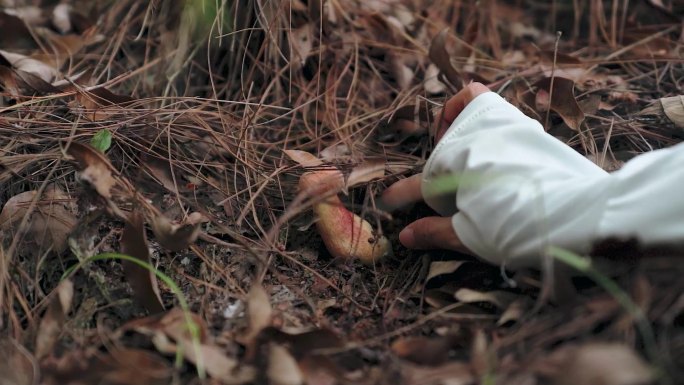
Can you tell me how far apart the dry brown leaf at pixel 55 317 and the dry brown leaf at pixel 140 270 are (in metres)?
0.10

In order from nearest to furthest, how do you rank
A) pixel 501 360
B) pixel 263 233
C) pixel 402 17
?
pixel 501 360 → pixel 263 233 → pixel 402 17

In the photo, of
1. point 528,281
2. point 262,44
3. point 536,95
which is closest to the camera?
point 528,281

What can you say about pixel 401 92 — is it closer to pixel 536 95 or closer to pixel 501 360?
pixel 536 95

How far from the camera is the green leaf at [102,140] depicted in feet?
4.00

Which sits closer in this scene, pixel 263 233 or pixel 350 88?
pixel 263 233

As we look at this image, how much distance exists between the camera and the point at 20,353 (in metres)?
0.90

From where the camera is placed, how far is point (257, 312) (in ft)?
3.19

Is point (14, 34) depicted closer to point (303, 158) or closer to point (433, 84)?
point (303, 158)

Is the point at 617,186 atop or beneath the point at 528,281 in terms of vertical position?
atop

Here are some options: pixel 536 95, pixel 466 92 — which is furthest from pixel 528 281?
pixel 536 95

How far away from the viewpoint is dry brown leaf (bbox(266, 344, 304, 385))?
83 centimetres

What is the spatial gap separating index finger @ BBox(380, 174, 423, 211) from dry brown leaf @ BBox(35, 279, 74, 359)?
60cm

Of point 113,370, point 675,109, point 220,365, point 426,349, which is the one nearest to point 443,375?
point 426,349

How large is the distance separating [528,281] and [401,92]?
74 centimetres
